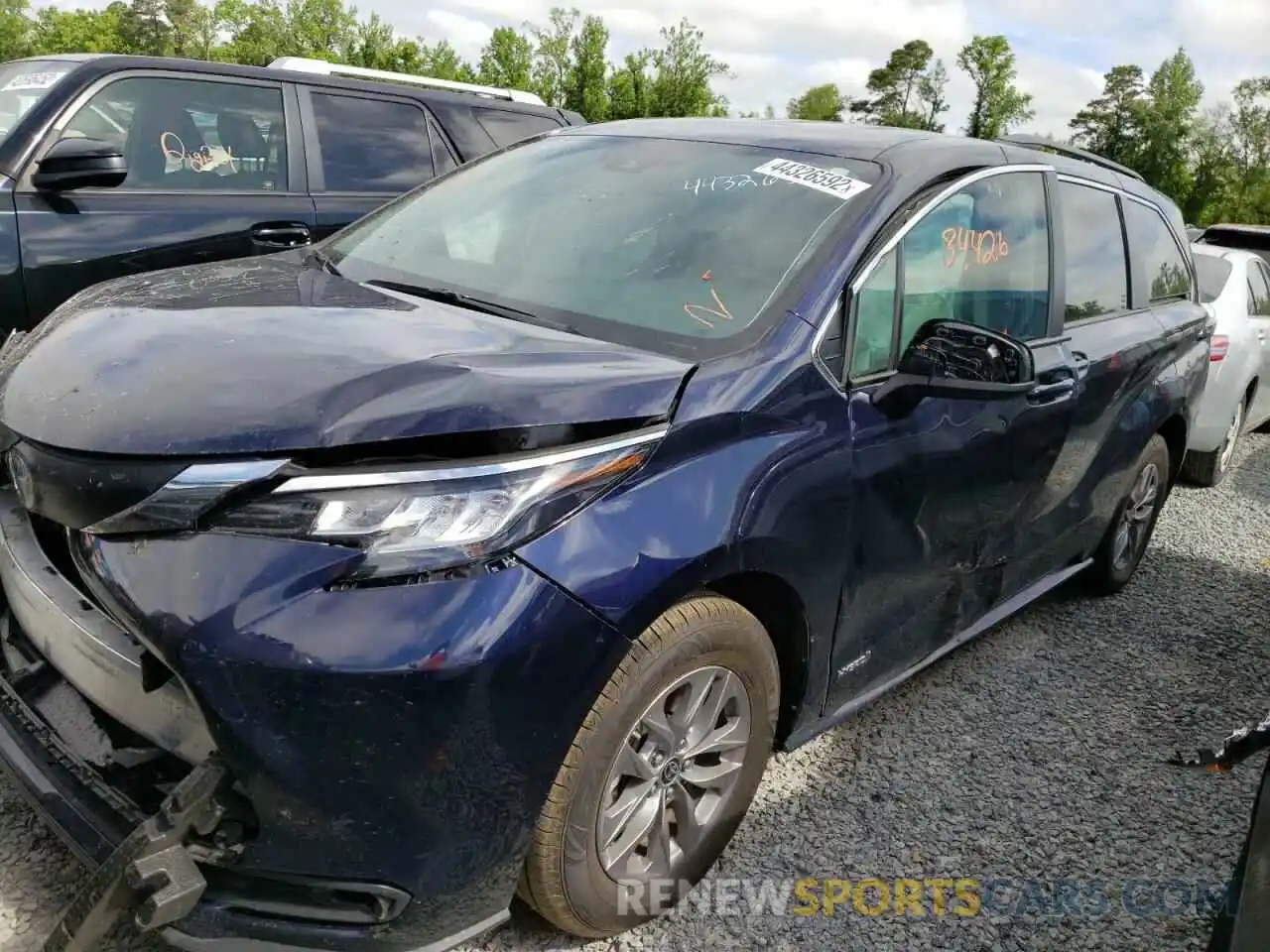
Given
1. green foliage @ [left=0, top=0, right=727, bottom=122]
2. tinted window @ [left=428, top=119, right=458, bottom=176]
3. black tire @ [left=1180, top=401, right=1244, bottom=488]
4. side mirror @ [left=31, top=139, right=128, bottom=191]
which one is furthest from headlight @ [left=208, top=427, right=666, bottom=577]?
green foliage @ [left=0, top=0, right=727, bottom=122]

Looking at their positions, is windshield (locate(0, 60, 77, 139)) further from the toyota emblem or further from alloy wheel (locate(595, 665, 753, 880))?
alloy wheel (locate(595, 665, 753, 880))

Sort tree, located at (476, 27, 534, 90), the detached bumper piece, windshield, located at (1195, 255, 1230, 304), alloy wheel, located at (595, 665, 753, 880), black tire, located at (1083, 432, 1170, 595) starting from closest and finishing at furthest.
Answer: the detached bumper piece, alloy wheel, located at (595, 665, 753, 880), black tire, located at (1083, 432, 1170, 595), windshield, located at (1195, 255, 1230, 304), tree, located at (476, 27, 534, 90)

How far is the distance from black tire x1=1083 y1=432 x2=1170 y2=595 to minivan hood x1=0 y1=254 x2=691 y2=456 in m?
2.85

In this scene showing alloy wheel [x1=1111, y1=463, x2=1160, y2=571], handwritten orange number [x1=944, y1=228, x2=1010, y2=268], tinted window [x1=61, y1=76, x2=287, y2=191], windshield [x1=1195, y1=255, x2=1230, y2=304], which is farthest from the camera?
windshield [x1=1195, y1=255, x2=1230, y2=304]

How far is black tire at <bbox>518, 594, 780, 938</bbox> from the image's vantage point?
6.05 feet

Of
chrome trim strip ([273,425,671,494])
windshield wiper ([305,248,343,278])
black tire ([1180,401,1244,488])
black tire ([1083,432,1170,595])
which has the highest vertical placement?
windshield wiper ([305,248,343,278])

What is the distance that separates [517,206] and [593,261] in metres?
0.49

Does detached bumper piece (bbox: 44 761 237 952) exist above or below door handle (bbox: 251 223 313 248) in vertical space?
below

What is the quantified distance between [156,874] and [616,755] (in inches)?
31.4

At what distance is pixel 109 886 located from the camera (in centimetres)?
156

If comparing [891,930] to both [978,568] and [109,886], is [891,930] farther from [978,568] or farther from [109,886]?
[109,886]

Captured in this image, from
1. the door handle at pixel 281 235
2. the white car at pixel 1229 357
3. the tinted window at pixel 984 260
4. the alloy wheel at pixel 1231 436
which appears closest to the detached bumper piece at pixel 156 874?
the tinted window at pixel 984 260

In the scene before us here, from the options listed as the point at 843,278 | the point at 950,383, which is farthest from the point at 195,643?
the point at 950,383

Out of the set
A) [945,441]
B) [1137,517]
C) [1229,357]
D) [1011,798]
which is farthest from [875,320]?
[1229,357]
